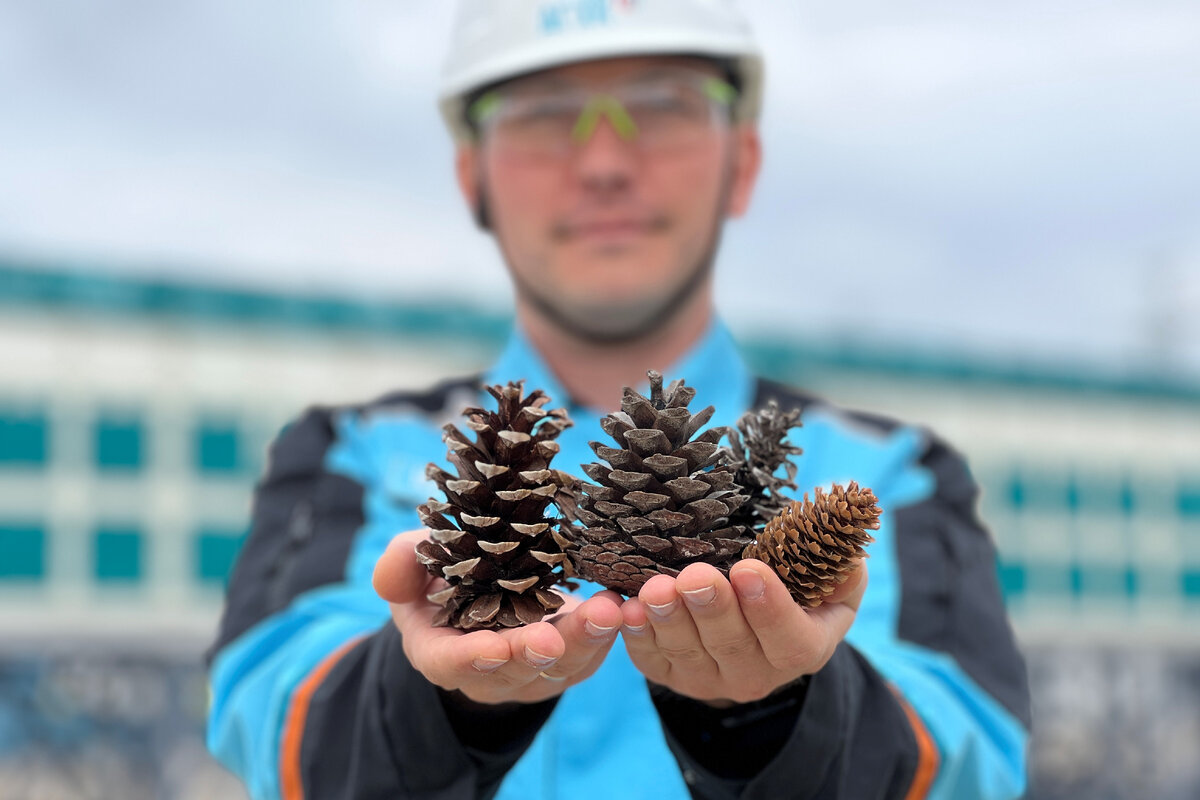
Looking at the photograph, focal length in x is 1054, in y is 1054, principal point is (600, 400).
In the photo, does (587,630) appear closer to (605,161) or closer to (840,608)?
(840,608)

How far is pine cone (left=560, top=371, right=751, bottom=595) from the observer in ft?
5.26

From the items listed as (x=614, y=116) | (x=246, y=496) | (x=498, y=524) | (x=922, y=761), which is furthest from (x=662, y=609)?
(x=246, y=496)

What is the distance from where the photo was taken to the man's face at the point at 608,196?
3076mm

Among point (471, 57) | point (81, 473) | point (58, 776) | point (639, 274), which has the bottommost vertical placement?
point (58, 776)

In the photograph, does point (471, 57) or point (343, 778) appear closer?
point (343, 778)

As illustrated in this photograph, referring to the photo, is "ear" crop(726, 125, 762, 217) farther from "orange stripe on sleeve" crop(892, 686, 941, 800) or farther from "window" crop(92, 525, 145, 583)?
"window" crop(92, 525, 145, 583)

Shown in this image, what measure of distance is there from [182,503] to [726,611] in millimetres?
23034

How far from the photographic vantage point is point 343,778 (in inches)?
85.4

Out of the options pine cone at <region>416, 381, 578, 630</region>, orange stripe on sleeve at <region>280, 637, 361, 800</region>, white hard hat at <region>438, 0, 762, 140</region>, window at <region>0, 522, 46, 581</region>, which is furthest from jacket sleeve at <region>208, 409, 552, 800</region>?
window at <region>0, 522, 46, 581</region>

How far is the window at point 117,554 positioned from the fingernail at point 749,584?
23335 millimetres

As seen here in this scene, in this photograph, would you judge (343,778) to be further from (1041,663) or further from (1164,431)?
(1164,431)

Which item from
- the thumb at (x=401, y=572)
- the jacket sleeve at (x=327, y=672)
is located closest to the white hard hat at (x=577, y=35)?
the jacket sleeve at (x=327, y=672)

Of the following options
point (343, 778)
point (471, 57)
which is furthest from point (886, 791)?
point (471, 57)

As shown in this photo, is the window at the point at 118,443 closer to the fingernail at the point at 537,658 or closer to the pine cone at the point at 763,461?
the pine cone at the point at 763,461
